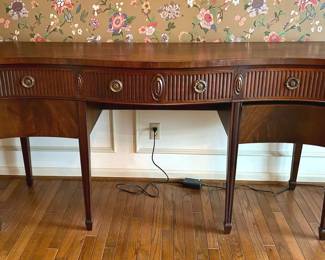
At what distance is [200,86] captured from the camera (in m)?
1.34

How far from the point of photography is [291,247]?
5.09ft

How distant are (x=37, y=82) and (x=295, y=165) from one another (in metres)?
1.36

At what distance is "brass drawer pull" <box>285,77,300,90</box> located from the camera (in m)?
1.35

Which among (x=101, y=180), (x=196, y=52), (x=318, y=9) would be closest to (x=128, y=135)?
(x=101, y=180)

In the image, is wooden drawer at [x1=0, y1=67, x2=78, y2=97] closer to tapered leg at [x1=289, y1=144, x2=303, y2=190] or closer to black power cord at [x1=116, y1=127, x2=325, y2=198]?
black power cord at [x1=116, y1=127, x2=325, y2=198]

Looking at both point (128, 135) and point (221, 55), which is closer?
point (221, 55)

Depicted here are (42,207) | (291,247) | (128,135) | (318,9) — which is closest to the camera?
(291,247)

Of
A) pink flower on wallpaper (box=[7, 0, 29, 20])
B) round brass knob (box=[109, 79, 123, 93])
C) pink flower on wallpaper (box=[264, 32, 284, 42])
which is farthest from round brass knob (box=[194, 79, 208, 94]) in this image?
pink flower on wallpaper (box=[7, 0, 29, 20])

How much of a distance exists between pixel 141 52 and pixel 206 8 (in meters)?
0.45

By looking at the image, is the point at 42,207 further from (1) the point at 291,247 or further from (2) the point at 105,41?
(1) the point at 291,247

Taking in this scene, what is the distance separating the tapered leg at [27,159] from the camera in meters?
1.91

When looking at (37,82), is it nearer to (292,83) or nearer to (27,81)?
(27,81)

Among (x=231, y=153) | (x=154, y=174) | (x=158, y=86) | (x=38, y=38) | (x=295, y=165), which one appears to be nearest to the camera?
(x=158, y=86)

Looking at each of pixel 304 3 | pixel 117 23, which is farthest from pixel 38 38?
pixel 304 3
